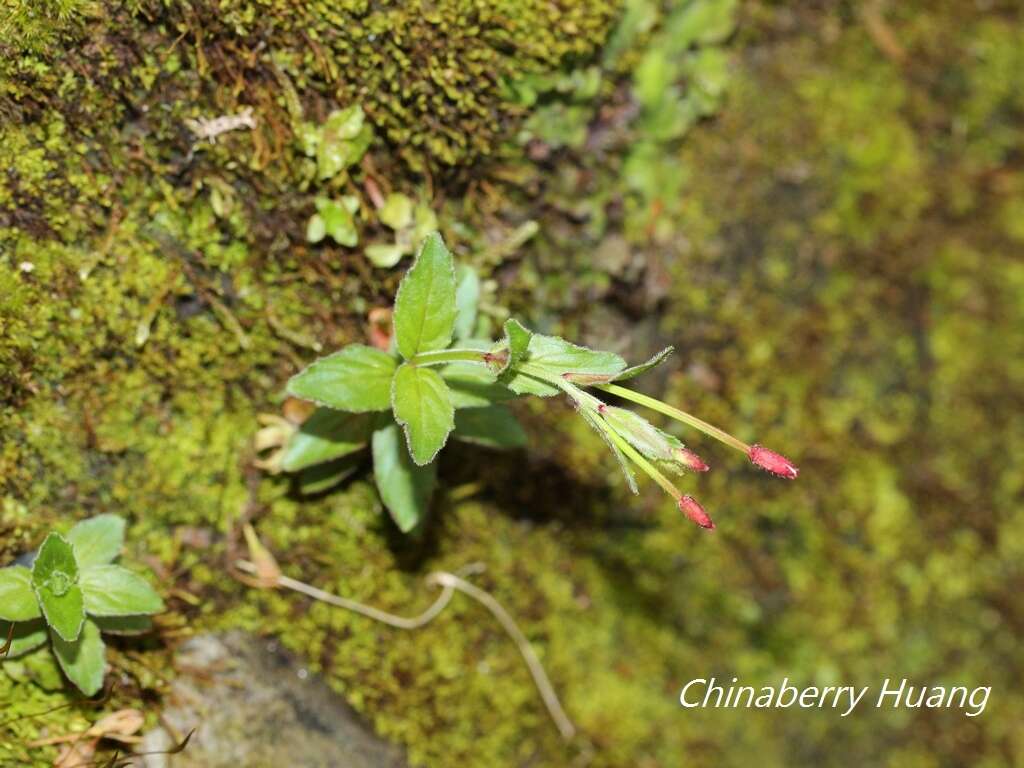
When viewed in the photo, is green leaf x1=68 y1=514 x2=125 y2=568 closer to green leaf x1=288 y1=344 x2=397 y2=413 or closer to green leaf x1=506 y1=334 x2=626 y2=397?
green leaf x1=288 y1=344 x2=397 y2=413

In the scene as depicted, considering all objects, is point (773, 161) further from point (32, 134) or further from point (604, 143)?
point (32, 134)

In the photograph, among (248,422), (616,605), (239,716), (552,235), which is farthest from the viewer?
(616,605)

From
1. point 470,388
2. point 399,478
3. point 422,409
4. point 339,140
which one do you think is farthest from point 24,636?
point 339,140

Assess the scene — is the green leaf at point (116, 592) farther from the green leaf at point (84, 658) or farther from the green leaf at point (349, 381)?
the green leaf at point (349, 381)

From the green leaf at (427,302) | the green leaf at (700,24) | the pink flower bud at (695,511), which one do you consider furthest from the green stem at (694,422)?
the green leaf at (700,24)

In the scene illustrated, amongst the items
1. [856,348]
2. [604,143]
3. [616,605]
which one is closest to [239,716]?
[616,605]

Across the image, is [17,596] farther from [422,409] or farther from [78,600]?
[422,409]
